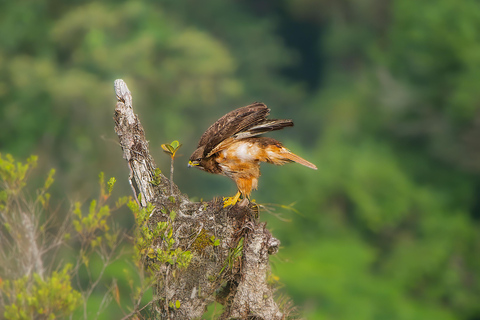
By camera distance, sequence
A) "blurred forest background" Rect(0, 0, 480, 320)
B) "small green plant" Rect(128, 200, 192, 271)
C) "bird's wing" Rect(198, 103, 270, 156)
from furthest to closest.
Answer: "blurred forest background" Rect(0, 0, 480, 320)
"bird's wing" Rect(198, 103, 270, 156)
"small green plant" Rect(128, 200, 192, 271)

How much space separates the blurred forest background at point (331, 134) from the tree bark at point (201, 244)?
11.4 m

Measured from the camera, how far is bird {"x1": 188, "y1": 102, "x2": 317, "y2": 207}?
443 cm

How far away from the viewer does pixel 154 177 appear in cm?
439

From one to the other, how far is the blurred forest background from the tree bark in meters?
11.4

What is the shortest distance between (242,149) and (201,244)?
73cm

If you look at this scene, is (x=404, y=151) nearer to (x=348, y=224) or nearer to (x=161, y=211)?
(x=348, y=224)

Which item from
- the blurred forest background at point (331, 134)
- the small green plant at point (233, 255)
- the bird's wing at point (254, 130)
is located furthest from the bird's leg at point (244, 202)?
the blurred forest background at point (331, 134)

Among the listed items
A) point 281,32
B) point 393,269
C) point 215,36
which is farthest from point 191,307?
point 281,32

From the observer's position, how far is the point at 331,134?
923 inches

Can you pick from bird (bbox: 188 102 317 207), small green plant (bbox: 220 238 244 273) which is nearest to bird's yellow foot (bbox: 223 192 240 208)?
bird (bbox: 188 102 317 207)

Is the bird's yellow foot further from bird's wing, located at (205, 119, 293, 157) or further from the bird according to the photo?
bird's wing, located at (205, 119, 293, 157)

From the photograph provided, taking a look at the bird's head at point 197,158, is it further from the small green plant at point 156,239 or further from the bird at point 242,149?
the small green plant at point 156,239

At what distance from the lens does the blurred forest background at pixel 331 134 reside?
1789 cm

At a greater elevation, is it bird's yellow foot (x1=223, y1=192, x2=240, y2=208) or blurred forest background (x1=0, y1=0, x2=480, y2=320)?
blurred forest background (x1=0, y1=0, x2=480, y2=320)
